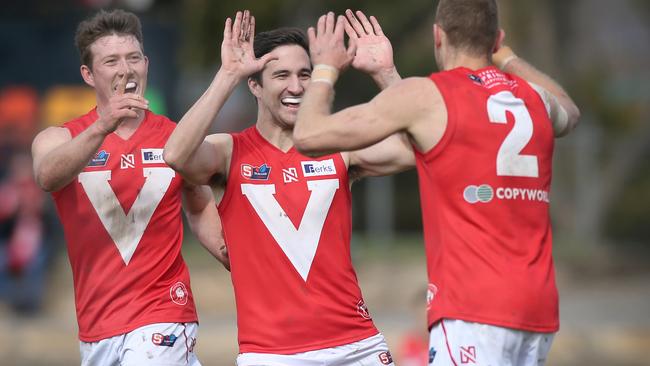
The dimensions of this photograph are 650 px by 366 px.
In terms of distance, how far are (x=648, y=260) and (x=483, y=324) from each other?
17.3 meters

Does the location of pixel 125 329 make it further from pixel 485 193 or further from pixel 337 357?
pixel 485 193

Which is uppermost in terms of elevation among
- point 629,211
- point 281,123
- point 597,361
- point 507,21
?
point 507,21

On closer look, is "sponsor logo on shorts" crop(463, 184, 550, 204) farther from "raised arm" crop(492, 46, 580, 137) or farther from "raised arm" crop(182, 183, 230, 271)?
"raised arm" crop(182, 183, 230, 271)

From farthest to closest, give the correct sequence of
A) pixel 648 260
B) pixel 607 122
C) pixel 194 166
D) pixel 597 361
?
pixel 607 122 < pixel 648 260 < pixel 597 361 < pixel 194 166

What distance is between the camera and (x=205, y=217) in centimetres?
714

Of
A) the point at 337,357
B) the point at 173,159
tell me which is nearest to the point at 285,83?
the point at 173,159

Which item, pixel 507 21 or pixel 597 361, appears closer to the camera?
pixel 597 361

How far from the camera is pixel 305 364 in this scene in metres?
6.36

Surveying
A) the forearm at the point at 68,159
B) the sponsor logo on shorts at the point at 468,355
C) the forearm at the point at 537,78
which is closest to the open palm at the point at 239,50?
the forearm at the point at 68,159

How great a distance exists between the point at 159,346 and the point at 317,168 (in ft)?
4.26

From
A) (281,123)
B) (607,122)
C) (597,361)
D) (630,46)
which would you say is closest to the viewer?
(281,123)

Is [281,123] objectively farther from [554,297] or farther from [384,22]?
[384,22]

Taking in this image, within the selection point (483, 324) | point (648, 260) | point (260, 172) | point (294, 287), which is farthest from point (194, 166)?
point (648, 260)

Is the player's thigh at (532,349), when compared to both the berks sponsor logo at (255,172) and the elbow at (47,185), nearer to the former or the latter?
the berks sponsor logo at (255,172)
